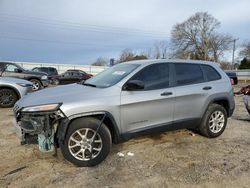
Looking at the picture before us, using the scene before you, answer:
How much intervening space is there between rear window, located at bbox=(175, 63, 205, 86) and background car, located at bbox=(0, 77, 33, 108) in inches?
246

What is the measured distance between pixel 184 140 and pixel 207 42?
210 feet

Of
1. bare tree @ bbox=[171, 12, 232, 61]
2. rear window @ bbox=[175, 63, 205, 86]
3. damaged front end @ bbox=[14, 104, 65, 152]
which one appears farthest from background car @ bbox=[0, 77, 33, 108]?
bare tree @ bbox=[171, 12, 232, 61]

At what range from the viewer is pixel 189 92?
5.48 m

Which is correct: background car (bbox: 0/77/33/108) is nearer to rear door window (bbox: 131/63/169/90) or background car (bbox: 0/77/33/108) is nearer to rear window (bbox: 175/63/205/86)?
rear door window (bbox: 131/63/169/90)

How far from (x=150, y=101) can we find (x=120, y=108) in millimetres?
620

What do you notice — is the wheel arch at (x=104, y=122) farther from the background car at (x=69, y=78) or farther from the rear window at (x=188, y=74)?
the background car at (x=69, y=78)

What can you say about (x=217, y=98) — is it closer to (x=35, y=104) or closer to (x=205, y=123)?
(x=205, y=123)

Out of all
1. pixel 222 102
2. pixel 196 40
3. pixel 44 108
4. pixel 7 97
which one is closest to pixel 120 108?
pixel 44 108

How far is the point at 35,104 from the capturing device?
4.27 m

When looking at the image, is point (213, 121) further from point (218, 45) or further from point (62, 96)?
point (218, 45)

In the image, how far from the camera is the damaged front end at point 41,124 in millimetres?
4180

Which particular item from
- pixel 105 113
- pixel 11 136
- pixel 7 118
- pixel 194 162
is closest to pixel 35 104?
pixel 105 113

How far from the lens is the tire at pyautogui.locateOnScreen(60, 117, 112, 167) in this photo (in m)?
4.29

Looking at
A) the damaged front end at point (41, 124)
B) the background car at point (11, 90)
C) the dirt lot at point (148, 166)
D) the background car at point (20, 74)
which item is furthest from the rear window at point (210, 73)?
the background car at point (20, 74)
